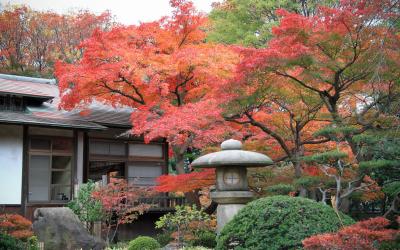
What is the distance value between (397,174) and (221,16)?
1534 cm

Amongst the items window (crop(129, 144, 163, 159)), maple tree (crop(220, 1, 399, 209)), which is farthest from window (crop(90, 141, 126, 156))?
maple tree (crop(220, 1, 399, 209))

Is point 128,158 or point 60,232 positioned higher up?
point 128,158

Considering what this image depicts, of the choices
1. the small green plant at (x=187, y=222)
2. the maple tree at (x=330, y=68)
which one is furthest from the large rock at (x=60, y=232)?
the maple tree at (x=330, y=68)

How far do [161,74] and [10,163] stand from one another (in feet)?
17.4

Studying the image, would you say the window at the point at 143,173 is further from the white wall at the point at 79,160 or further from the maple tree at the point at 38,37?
the maple tree at the point at 38,37

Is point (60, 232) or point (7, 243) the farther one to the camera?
point (60, 232)

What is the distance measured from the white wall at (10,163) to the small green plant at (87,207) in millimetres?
1949

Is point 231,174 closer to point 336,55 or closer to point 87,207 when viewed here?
point 336,55

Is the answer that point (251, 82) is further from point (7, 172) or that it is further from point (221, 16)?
point (221, 16)

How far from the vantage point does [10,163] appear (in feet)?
50.0

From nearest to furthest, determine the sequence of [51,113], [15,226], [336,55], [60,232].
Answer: [336,55] < [15,226] < [60,232] < [51,113]

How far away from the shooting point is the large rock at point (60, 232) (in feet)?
39.9

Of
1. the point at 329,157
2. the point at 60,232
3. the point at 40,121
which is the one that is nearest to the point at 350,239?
the point at 329,157

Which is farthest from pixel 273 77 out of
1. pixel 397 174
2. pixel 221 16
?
pixel 221 16
